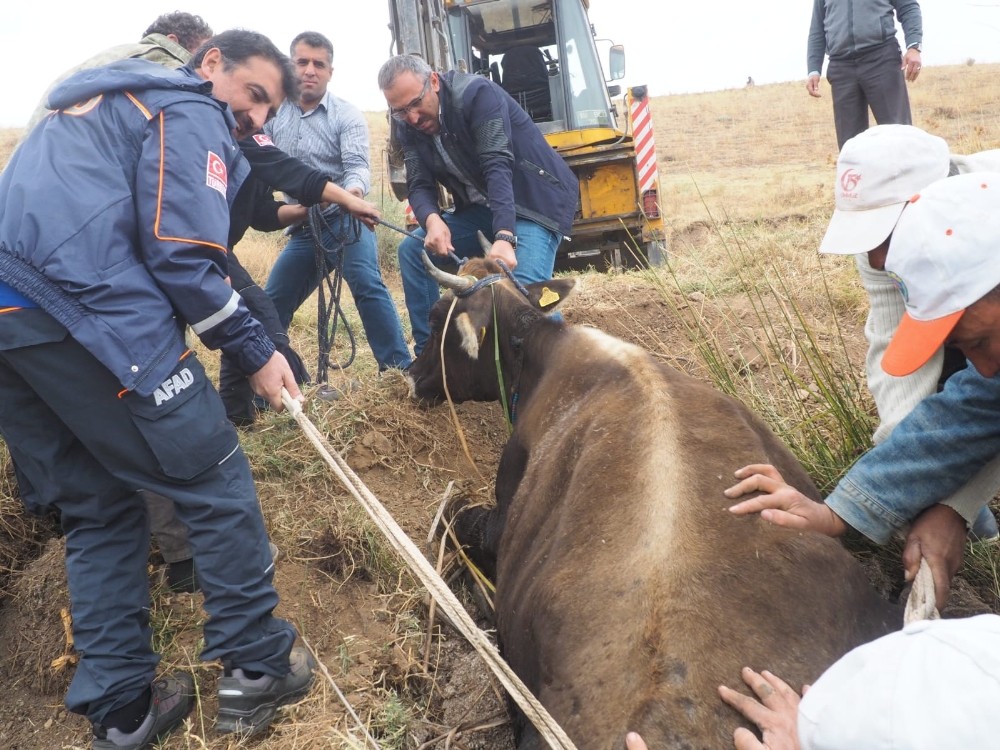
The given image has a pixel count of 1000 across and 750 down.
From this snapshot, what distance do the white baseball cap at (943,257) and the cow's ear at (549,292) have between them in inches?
108

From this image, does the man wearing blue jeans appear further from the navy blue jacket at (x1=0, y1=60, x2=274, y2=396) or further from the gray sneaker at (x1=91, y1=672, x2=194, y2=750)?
the gray sneaker at (x1=91, y1=672, x2=194, y2=750)

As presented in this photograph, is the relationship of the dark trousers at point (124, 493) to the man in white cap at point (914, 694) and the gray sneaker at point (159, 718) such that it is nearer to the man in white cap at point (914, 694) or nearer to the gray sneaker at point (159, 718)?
the gray sneaker at point (159, 718)

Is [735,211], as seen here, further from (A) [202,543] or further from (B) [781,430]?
(A) [202,543]

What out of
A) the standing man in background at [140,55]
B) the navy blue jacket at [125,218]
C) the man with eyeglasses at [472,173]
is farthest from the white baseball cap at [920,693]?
the man with eyeglasses at [472,173]

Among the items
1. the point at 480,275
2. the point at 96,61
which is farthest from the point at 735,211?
the point at 96,61

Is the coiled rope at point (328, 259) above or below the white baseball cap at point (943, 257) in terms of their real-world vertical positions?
below

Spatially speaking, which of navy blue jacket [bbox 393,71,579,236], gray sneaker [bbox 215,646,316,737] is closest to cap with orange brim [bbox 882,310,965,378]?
gray sneaker [bbox 215,646,316,737]

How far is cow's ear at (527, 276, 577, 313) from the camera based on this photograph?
472cm

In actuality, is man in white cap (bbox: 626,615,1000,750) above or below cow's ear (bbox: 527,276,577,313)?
above

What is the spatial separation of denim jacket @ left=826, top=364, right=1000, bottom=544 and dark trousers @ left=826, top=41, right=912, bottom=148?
4.13 metres

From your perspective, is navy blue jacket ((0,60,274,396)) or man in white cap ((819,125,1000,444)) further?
man in white cap ((819,125,1000,444))

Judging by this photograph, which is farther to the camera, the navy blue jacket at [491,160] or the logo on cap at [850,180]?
the navy blue jacket at [491,160]

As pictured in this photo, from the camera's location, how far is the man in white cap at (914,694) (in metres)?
1.17

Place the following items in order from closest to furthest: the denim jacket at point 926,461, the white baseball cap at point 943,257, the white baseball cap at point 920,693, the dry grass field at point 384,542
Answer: the white baseball cap at point 920,693 → the white baseball cap at point 943,257 → the denim jacket at point 926,461 → the dry grass field at point 384,542
